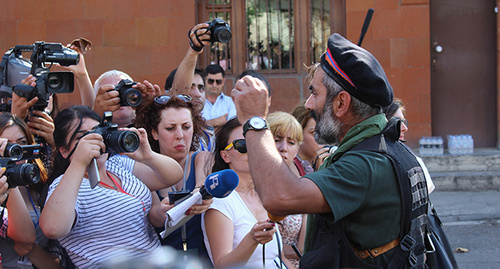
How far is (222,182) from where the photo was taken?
2.54 m

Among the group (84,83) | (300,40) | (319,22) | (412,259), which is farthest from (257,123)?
(319,22)

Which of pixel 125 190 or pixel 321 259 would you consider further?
pixel 125 190

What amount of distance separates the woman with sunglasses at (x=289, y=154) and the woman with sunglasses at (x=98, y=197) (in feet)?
2.37

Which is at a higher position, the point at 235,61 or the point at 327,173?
the point at 235,61

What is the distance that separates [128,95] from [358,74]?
5.90ft

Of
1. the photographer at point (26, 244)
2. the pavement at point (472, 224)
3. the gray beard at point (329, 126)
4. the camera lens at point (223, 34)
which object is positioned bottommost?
the pavement at point (472, 224)

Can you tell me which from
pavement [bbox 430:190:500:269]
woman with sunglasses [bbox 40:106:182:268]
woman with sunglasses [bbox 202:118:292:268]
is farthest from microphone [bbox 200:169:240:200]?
pavement [bbox 430:190:500:269]

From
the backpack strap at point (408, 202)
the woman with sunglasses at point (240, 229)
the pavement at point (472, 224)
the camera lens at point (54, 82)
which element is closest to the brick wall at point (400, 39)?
the pavement at point (472, 224)

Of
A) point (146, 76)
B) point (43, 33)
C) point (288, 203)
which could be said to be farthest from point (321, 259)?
point (43, 33)

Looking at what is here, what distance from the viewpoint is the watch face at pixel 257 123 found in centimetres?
212

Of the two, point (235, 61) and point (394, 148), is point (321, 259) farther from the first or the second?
point (235, 61)

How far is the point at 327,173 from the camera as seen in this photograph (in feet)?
6.58

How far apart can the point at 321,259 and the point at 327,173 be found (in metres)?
0.36

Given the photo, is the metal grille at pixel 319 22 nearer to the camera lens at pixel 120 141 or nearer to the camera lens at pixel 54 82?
the camera lens at pixel 54 82
